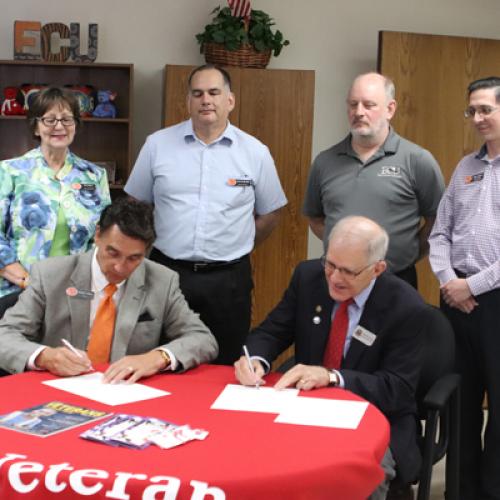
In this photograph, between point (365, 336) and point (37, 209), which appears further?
point (37, 209)

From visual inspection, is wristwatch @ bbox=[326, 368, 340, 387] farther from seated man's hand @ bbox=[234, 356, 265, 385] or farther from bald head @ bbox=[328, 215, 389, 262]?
bald head @ bbox=[328, 215, 389, 262]

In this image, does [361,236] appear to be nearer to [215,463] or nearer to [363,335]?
[363,335]

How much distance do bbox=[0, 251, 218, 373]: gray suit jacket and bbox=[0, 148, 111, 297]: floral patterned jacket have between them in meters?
0.56

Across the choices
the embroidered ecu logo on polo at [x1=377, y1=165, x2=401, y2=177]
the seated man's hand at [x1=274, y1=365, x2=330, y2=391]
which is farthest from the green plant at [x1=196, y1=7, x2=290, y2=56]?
the seated man's hand at [x1=274, y1=365, x2=330, y2=391]

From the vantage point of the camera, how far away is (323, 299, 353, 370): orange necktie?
9.09ft

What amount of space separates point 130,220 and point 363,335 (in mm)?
852

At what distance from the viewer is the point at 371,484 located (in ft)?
6.30

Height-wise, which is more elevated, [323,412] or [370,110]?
[370,110]

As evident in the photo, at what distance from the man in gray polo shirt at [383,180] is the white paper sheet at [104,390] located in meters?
1.50

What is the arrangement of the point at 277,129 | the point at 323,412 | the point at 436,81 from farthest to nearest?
the point at 436,81, the point at 277,129, the point at 323,412

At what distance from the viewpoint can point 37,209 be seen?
3.35 metres

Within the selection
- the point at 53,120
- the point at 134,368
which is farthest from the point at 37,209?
the point at 134,368

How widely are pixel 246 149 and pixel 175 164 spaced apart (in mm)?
361

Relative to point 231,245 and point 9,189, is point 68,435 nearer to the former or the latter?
point 9,189
